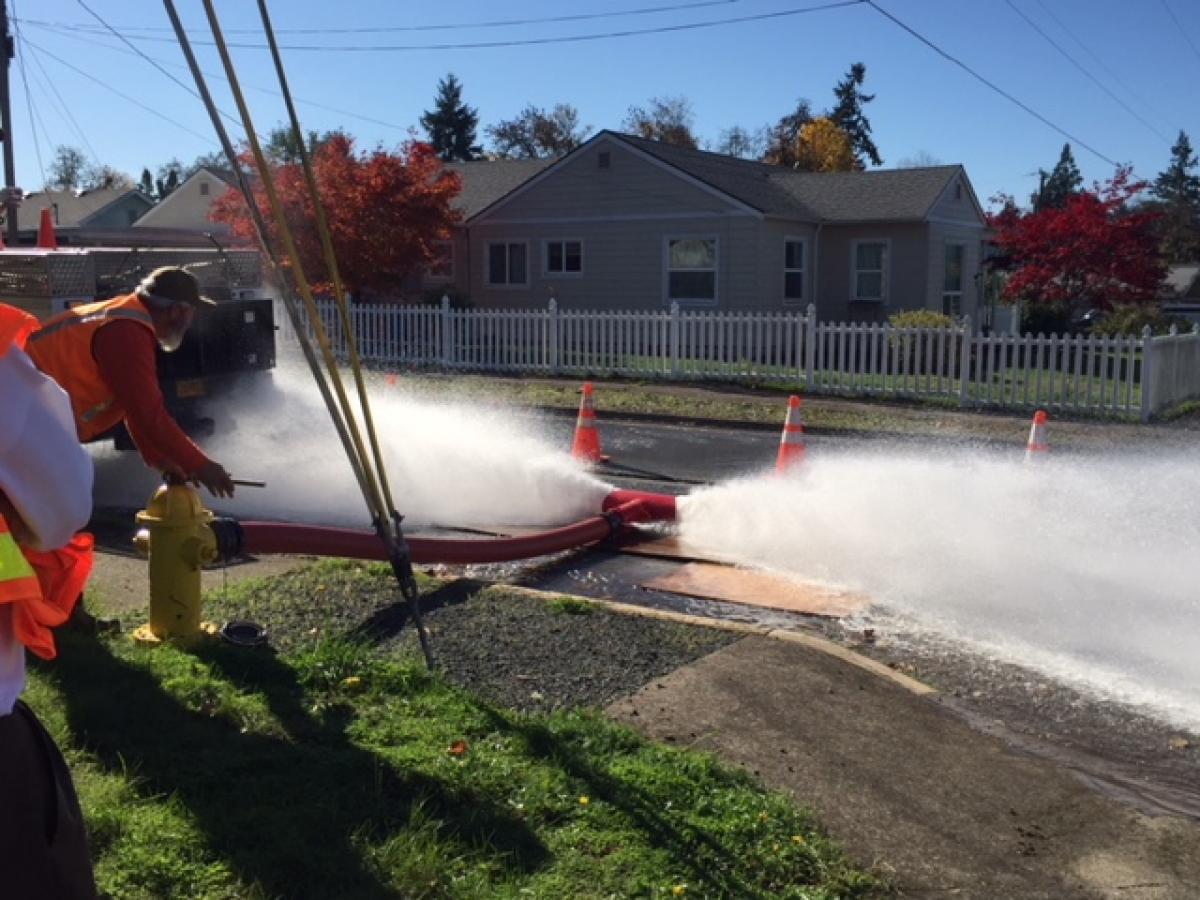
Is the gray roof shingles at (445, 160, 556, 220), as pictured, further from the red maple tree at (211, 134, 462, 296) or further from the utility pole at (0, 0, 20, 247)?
the utility pole at (0, 0, 20, 247)

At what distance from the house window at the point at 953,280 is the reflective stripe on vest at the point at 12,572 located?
1096 inches

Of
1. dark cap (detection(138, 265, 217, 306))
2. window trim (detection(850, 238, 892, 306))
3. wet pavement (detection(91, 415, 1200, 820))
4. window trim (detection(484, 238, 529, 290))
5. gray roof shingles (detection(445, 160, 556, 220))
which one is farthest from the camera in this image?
gray roof shingles (detection(445, 160, 556, 220))

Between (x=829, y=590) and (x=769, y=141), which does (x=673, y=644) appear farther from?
(x=769, y=141)

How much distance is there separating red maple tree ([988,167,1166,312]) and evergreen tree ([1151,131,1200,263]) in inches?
857

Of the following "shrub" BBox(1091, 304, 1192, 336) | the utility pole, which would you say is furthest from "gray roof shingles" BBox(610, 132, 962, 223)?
the utility pole

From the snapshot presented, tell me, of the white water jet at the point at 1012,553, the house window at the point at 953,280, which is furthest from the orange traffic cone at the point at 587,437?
the house window at the point at 953,280

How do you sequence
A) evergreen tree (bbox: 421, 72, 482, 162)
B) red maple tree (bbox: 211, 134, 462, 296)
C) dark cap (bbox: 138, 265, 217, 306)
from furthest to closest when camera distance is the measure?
evergreen tree (bbox: 421, 72, 482, 162) → red maple tree (bbox: 211, 134, 462, 296) → dark cap (bbox: 138, 265, 217, 306)

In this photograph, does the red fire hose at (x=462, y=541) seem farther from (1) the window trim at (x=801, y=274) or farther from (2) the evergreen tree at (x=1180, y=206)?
(2) the evergreen tree at (x=1180, y=206)

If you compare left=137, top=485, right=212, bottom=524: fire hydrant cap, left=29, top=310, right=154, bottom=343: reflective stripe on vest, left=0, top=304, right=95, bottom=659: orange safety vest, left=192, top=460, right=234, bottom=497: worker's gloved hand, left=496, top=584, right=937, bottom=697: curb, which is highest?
left=29, top=310, right=154, bottom=343: reflective stripe on vest

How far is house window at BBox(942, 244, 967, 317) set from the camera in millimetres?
28453

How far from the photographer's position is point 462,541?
680cm

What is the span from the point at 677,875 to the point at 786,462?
22.9 feet

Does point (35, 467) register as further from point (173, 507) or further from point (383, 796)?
point (173, 507)

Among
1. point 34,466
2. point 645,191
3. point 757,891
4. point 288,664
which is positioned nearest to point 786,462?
point 288,664
